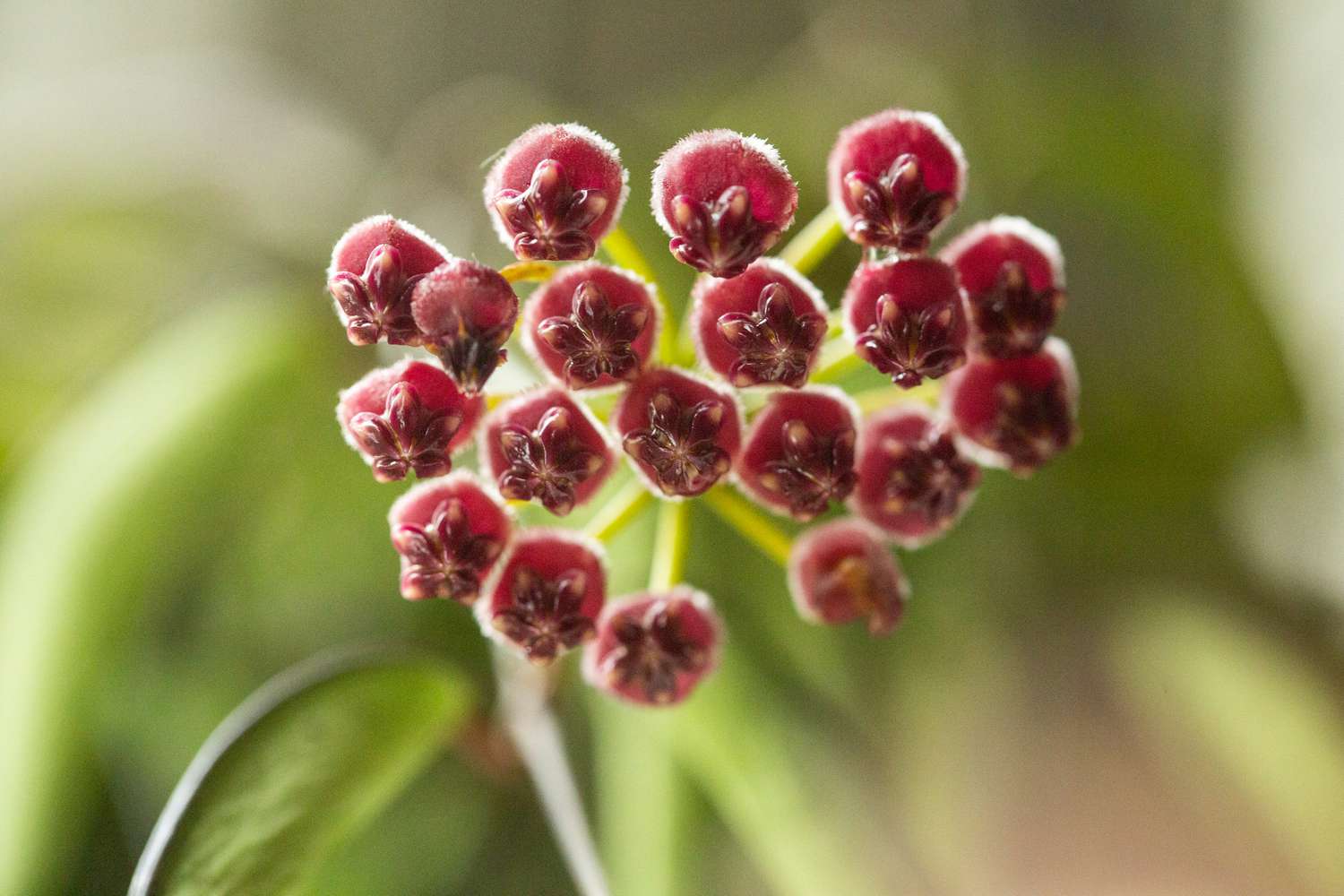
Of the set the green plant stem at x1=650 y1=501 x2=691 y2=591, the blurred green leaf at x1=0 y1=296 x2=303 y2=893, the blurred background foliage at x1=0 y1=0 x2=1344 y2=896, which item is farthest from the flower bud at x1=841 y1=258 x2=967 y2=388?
the blurred green leaf at x1=0 y1=296 x2=303 y2=893

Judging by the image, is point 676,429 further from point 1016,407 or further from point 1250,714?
point 1250,714

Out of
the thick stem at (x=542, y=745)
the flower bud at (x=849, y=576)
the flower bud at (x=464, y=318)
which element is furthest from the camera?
the thick stem at (x=542, y=745)

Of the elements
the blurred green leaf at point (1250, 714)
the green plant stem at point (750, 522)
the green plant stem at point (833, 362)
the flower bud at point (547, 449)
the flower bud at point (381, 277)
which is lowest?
the blurred green leaf at point (1250, 714)

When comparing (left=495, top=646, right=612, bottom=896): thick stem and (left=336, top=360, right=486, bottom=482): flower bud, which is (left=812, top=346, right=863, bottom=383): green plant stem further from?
(left=495, top=646, right=612, bottom=896): thick stem

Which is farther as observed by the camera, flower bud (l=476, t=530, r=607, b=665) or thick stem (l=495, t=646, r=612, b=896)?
thick stem (l=495, t=646, r=612, b=896)

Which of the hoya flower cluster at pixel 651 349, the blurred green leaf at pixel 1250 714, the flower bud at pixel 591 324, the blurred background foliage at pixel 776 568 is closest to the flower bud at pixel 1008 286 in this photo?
the hoya flower cluster at pixel 651 349

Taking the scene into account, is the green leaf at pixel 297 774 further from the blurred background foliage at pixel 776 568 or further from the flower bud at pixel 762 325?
the flower bud at pixel 762 325

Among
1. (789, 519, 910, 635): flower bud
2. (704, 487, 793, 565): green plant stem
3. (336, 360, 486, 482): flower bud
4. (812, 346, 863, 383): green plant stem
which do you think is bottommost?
(789, 519, 910, 635): flower bud

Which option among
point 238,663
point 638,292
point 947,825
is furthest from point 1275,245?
point 238,663
